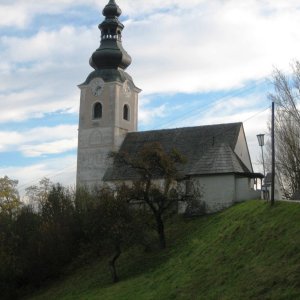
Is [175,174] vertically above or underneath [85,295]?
above

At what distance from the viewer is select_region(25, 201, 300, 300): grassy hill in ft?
64.4

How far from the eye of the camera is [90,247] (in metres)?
37.6

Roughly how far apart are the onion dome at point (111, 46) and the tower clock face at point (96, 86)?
161cm

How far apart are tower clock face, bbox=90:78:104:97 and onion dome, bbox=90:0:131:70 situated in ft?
5.28

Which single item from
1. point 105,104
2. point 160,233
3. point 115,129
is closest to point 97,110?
point 105,104

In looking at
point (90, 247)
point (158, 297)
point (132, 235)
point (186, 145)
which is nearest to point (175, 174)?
point (132, 235)

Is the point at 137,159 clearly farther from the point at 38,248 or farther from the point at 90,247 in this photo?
the point at 38,248

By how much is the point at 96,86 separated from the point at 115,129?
5.00 m

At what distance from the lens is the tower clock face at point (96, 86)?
5603 centimetres

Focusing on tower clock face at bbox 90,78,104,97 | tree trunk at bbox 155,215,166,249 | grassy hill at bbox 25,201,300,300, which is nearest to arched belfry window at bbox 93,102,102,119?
tower clock face at bbox 90,78,104,97

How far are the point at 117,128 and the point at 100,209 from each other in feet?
77.7

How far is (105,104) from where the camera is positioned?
55.8 metres

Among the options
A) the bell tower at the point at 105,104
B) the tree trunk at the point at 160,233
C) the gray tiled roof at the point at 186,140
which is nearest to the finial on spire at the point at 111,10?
the bell tower at the point at 105,104

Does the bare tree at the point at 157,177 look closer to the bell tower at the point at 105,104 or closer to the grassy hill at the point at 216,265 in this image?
the grassy hill at the point at 216,265
